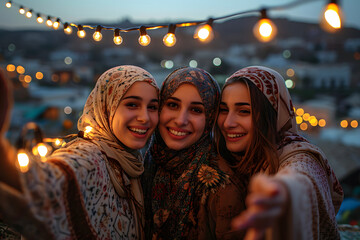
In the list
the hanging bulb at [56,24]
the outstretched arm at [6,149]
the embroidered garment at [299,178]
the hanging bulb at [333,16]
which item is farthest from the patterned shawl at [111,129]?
the hanging bulb at [333,16]

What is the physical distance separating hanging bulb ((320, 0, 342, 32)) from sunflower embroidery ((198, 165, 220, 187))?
4.09ft

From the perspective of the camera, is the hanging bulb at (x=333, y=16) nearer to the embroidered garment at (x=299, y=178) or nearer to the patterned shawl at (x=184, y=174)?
the embroidered garment at (x=299, y=178)

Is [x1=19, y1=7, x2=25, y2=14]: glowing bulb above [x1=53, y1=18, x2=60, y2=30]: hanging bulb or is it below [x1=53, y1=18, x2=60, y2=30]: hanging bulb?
above

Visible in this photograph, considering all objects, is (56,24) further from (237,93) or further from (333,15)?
(333,15)

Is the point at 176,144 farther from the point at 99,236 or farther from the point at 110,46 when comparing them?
the point at 110,46

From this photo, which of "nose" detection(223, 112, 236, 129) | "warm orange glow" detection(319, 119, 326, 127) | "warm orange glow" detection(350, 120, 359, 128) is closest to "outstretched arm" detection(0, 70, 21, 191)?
"nose" detection(223, 112, 236, 129)

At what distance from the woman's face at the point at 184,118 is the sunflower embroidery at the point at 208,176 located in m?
0.26

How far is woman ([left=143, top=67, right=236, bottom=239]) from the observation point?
2.22 metres

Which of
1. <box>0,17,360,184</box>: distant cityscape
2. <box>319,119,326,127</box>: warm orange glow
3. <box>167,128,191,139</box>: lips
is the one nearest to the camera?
<box>167,128,191,139</box>: lips

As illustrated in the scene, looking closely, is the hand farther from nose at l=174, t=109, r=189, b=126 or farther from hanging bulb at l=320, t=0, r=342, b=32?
nose at l=174, t=109, r=189, b=126

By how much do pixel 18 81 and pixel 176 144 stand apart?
87.5 feet

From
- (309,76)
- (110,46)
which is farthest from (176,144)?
(110,46)

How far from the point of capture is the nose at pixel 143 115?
2305 millimetres

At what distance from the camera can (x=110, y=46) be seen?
6209cm
